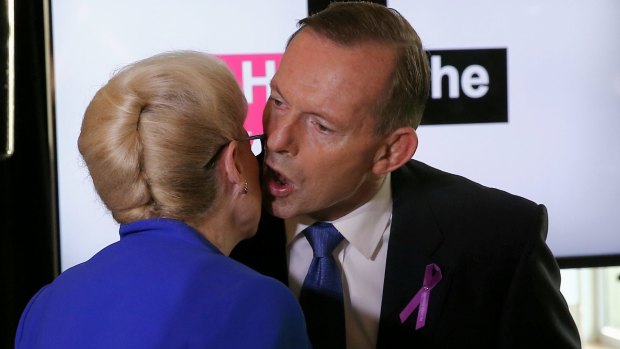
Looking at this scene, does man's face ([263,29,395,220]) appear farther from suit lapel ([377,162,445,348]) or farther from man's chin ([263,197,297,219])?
suit lapel ([377,162,445,348])

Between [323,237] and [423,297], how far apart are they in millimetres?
195

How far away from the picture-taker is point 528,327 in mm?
1452

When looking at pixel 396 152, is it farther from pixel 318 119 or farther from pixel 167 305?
pixel 167 305

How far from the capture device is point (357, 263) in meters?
1.54

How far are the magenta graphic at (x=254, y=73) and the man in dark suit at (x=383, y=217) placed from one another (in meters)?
0.46

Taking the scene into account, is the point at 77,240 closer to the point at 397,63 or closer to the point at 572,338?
the point at 397,63

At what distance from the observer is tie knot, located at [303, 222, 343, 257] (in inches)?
58.6

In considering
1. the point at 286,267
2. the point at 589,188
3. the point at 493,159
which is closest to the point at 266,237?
the point at 286,267

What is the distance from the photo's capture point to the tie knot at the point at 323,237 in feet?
4.88

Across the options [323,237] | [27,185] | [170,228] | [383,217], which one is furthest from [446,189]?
[27,185]

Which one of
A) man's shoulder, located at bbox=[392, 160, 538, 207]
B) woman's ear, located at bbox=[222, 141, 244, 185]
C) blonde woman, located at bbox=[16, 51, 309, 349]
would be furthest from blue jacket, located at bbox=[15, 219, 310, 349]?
man's shoulder, located at bbox=[392, 160, 538, 207]

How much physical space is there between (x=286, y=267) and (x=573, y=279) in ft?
3.52

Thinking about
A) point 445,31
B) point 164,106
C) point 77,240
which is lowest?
point 77,240

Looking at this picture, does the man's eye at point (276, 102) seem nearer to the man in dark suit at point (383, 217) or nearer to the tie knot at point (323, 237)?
the man in dark suit at point (383, 217)
